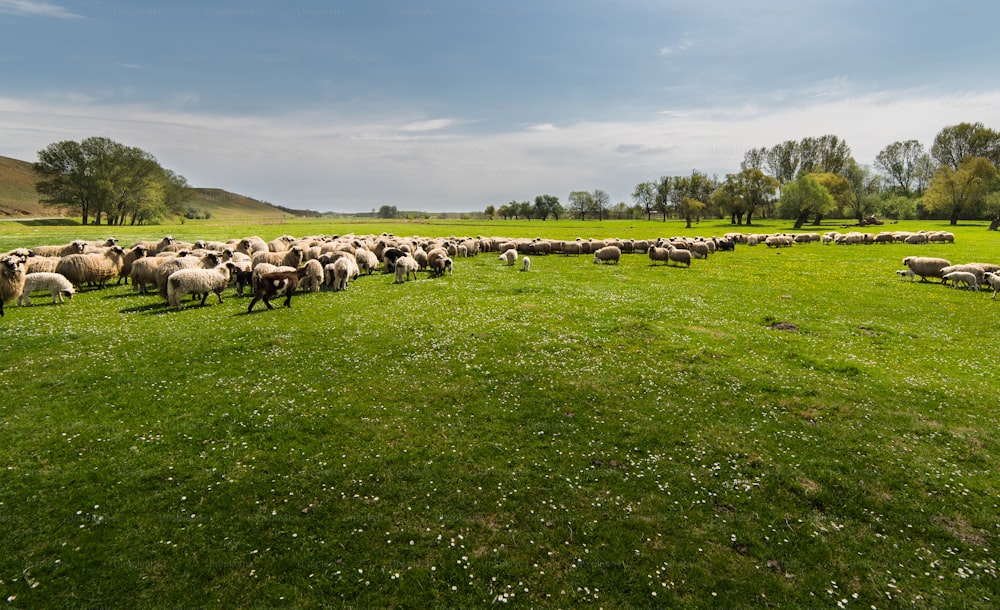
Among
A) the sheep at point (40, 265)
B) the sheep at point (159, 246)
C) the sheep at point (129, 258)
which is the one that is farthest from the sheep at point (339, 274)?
the sheep at point (40, 265)

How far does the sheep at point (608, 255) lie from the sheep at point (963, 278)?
23733 millimetres

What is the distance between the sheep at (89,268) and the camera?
2422 centimetres

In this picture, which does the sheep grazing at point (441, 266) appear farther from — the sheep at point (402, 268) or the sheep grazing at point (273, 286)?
the sheep grazing at point (273, 286)

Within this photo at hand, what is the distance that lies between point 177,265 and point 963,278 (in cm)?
5038

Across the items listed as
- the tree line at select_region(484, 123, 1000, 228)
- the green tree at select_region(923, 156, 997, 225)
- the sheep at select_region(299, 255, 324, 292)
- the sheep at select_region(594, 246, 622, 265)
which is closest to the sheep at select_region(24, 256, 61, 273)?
the sheep at select_region(299, 255, 324, 292)

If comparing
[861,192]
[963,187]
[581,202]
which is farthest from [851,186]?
[581,202]

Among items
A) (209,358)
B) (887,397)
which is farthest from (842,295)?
(209,358)

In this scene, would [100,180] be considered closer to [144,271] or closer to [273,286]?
[144,271]

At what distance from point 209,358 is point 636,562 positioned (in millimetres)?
14780

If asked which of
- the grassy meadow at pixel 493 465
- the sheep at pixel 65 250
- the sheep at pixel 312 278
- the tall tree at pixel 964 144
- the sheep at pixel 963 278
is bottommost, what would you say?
the grassy meadow at pixel 493 465

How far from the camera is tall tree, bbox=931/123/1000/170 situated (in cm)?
9975

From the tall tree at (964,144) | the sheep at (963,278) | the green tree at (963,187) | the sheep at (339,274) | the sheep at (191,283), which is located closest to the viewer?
the sheep at (191,283)

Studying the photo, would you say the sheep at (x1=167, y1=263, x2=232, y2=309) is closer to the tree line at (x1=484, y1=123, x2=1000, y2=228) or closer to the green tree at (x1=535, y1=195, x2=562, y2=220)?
the tree line at (x1=484, y1=123, x2=1000, y2=228)

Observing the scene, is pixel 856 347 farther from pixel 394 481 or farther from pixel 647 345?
pixel 394 481
